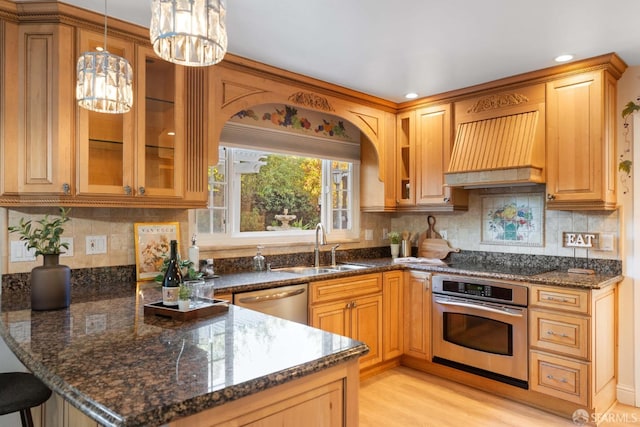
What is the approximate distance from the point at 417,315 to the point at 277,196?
1.60 m

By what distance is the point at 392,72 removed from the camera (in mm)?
3215

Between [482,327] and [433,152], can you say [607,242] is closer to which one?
[482,327]

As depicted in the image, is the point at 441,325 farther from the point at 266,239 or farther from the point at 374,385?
the point at 266,239

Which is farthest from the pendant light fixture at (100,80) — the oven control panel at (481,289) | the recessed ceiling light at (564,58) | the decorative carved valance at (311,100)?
the recessed ceiling light at (564,58)

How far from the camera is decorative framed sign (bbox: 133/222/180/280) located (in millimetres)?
2654

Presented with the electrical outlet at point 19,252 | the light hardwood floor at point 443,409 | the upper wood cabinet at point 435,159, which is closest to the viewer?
the electrical outlet at point 19,252

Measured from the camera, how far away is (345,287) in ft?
10.5

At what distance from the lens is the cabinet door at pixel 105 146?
88.0 inches

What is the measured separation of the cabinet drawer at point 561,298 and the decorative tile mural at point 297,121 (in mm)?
2195

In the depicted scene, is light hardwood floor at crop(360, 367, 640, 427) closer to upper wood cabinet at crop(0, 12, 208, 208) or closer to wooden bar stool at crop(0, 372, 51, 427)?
wooden bar stool at crop(0, 372, 51, 427)

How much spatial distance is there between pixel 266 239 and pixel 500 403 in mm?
2168

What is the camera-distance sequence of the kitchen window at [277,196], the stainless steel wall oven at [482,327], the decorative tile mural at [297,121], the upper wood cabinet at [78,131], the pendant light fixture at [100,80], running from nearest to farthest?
the pendant light fixture at [100,80], the upper wood cabinet at [78,131], the stainless steel wall oven at [482,327], the kitchen window at [277,196], the decorative tile mural at [297,121]

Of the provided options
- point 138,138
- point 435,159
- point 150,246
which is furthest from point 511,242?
point 138,138

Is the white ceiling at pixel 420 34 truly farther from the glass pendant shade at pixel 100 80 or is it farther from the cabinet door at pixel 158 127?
the glass pendant shade at pixel 100 80
